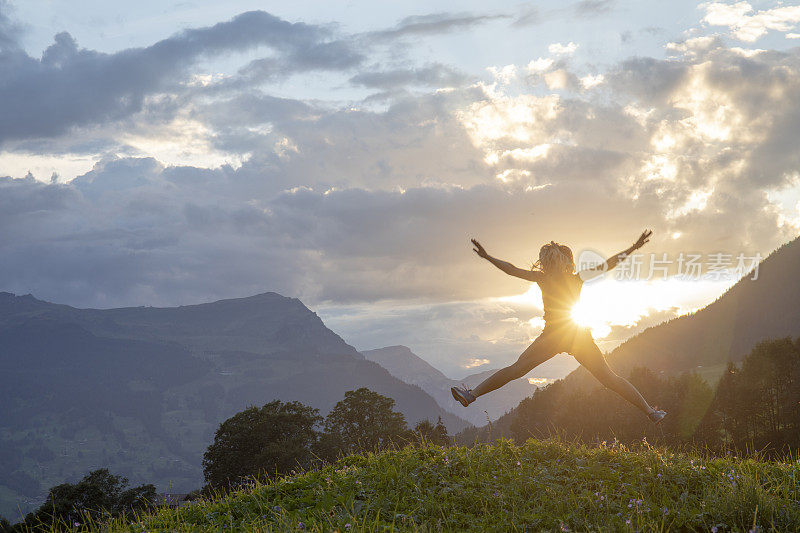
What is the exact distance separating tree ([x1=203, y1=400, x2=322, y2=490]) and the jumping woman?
145 feet

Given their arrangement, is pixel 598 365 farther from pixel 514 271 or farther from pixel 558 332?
pixel 514 271

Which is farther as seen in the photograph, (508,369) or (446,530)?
(508,369)

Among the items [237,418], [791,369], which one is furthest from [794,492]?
[237,418]

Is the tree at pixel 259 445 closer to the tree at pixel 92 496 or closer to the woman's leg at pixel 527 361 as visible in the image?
the tree at pixel 92 496

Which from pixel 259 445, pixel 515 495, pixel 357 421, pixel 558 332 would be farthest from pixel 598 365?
pixel 357 421

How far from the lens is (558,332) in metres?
13.4

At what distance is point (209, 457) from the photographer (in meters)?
57.5

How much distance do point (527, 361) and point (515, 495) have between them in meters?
3.18

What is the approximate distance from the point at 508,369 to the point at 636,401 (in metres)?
2.67

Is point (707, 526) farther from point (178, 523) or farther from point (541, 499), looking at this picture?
point (178, 523)

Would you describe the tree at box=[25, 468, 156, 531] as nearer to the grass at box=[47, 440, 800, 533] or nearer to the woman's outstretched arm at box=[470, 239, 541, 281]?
the grass at box=[47, 440, 800, 533]

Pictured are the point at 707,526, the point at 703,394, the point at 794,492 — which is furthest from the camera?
the point at 703,394

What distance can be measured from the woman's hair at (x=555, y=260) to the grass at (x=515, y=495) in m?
3.69

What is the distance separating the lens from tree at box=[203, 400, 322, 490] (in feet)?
187
